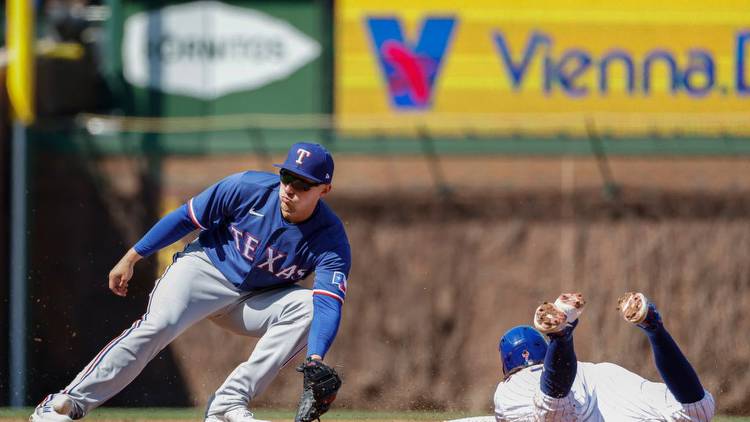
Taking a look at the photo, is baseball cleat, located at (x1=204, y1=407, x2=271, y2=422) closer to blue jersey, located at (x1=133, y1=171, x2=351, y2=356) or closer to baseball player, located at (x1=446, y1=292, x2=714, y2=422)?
blue jersey, located at (x1=133, y1=171, x2=351, y2=356)

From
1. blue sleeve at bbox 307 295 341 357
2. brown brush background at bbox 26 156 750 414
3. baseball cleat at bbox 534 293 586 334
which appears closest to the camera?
baseball cleat at bbox 534 293 586 334

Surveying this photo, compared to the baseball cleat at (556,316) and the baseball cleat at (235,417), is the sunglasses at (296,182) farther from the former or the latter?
the baseball cleat at (556,316)

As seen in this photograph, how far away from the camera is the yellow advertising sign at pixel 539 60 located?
10.1 m

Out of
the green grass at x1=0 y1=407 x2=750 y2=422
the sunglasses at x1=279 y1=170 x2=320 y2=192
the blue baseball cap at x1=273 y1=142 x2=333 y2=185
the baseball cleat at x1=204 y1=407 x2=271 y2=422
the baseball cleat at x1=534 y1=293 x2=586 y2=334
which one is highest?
the blue baseball cap at x1=273 y1=142 x2=333 y2=185

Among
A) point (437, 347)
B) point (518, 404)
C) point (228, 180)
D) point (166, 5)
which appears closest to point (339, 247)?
point (228, 180)

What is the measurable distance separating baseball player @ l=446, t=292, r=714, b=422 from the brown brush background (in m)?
3.50

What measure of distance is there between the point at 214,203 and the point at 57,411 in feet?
3.61

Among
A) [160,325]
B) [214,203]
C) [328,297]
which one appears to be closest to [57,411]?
[160,325]

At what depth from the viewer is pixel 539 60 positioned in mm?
10195

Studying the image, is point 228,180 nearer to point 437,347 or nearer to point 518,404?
point 518,404

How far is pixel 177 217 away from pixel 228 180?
0.28 meters

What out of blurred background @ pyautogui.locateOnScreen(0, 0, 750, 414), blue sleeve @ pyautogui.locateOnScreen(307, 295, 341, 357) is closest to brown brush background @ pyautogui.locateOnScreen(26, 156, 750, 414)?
blurred background @ pyautogui.locateOnScreen(0, 0, 750, 414)

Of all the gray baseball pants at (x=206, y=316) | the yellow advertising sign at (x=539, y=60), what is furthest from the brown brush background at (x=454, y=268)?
the gray baseball pants at (x=206, y=316)

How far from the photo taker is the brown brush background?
9141 millimetres
